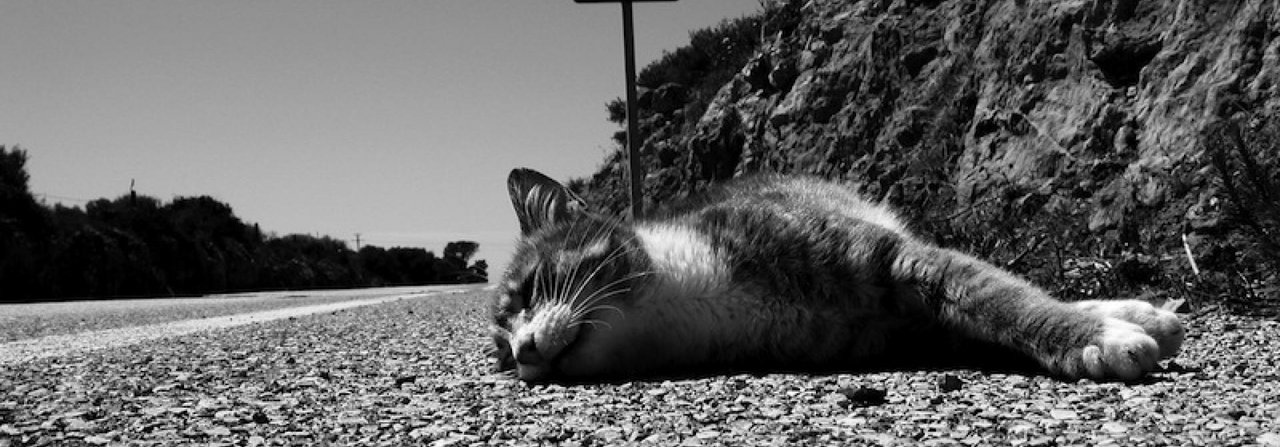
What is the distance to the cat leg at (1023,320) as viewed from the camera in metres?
2.75

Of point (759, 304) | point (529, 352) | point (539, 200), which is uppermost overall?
point (539, 200)

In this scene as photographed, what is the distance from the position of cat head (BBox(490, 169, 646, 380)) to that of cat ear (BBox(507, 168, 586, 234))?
0.69 ft

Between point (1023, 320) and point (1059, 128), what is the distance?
5728mm

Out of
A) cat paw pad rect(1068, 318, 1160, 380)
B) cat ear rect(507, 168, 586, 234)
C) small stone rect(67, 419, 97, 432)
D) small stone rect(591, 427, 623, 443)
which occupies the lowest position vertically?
small stone rect(591, 427, 623, 443)

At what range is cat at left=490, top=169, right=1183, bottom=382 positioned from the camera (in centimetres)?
326

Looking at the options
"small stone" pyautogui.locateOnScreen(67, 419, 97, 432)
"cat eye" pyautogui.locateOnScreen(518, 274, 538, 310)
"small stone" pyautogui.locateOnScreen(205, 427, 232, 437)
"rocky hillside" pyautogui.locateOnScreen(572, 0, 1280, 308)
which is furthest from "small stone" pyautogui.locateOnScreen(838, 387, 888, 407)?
"rocky hillside" pyautogui.locateOnScreen(572, 0, 1280, 308)

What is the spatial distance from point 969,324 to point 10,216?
3087 cm

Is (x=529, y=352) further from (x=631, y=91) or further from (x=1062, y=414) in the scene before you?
(x=631, y=91)

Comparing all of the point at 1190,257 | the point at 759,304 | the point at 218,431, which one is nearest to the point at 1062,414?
the point at 759,304

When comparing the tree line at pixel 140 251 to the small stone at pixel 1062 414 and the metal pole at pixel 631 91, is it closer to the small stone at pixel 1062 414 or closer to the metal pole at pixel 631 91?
the metal pole at pixel 631 91

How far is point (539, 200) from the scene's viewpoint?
4309mm

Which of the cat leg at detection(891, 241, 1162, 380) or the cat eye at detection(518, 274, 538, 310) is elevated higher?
the cat eye at detection(518, 274, 538, 310)

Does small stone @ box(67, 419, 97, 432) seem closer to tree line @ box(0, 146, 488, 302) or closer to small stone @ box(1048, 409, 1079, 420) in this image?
small stone @ box(1048, 409, 1079, 420)

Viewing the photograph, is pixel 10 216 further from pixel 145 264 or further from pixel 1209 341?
pixel 1209 341
